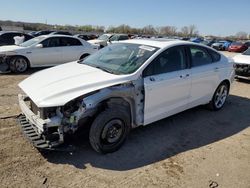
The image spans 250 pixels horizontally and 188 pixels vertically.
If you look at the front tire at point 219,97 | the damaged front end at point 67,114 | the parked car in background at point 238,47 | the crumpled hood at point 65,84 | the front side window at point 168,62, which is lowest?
the parked car in background at point 238,47

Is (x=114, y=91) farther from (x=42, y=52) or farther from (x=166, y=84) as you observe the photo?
(x=42, y=52)

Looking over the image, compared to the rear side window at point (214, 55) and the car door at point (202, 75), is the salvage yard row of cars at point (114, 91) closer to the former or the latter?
the car door at point (202, 75)

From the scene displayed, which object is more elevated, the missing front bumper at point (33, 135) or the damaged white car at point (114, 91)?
the damaged white car at point (114, 91)

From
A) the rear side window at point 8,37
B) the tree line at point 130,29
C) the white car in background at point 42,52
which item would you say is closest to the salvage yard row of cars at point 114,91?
the white car in background at point 42,52

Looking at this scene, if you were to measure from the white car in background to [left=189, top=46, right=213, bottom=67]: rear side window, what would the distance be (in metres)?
7.14

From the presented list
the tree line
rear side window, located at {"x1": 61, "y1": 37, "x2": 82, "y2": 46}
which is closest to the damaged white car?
rear side window, located at {"x1": 61, "y1": 37, "x2": 82, "y2": 46}

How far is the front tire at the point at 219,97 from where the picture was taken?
6332mm

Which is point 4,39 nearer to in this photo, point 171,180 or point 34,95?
point 34,95

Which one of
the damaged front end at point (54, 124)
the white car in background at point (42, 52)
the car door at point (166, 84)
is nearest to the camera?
the damaged front end at point (54, 124)

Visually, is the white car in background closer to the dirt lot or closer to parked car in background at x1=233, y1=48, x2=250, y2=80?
the dirt lot

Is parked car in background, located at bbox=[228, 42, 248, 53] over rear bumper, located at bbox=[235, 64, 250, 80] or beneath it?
beneath

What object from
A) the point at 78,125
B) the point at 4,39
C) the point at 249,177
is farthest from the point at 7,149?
the point at 4,39

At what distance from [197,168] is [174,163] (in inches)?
13.1

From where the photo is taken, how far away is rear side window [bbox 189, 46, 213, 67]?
5.47 m
